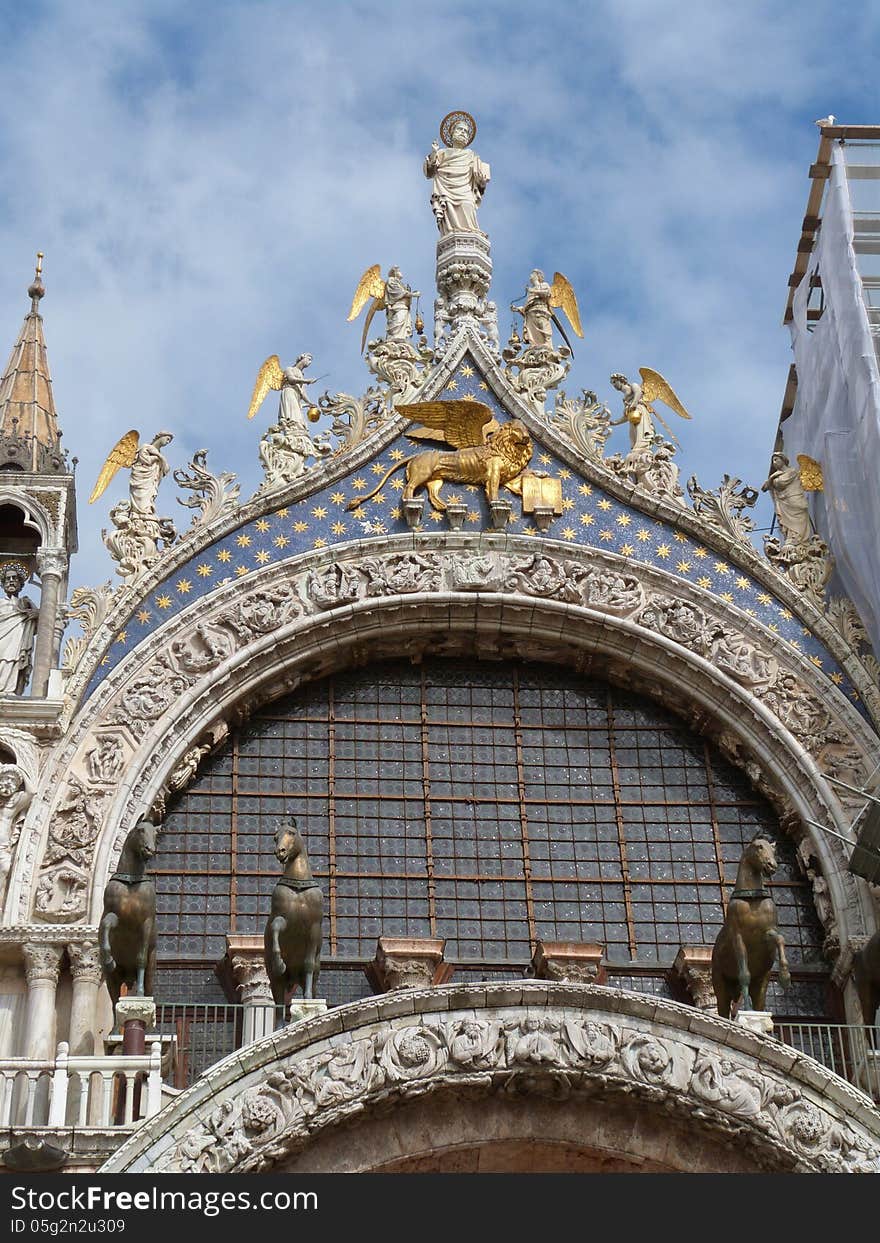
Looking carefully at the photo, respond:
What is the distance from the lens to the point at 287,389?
72.4 feet

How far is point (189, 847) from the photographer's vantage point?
19984mm

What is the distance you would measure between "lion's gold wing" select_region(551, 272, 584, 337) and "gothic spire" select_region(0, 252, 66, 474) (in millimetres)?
5135

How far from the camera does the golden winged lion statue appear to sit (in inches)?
845

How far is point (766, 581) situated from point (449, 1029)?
6.41 meters

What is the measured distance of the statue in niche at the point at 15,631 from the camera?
20188 millimetres

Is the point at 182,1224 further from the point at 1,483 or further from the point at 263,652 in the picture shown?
the point at 1,483

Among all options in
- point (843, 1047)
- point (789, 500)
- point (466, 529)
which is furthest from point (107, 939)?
point (789, 500)

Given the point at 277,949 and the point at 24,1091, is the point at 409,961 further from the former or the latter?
the point at 24,1091

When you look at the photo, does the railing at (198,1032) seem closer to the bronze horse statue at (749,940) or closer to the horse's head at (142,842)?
the horse's head at (142,842)

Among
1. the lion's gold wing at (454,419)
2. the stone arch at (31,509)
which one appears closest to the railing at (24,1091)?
the stone arch at (31,509)

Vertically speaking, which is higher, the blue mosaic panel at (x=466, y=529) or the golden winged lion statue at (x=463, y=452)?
the golden winged lion statue at (x=463, y=452)

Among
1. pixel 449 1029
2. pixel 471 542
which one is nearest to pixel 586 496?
pixel 471 542

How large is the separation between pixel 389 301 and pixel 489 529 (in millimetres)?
2999

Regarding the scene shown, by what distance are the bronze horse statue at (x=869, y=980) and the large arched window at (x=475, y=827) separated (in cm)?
99
